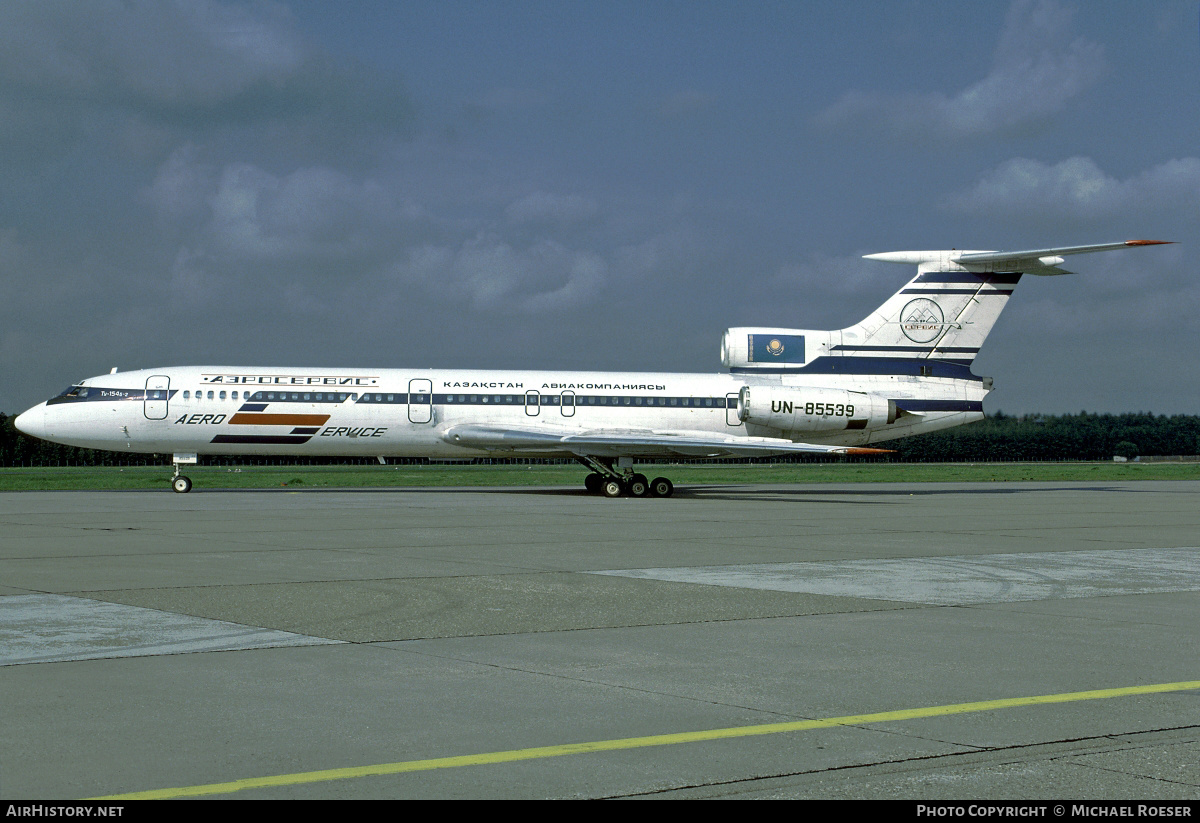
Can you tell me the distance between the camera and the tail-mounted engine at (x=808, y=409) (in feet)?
109

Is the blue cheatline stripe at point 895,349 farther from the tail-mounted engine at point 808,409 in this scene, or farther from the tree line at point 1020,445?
the tree line at point 1020,445

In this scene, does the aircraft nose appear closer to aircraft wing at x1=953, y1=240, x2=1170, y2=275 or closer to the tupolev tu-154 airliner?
the tupolev tu-154 airliner

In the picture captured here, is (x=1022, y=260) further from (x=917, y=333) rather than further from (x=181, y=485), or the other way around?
(x=181, y=485)

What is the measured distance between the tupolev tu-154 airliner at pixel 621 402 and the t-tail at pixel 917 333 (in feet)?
0.14

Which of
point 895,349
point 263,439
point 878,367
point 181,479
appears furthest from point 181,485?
point 895,349

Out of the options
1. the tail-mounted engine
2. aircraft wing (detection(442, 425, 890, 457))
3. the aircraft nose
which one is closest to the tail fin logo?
the tail-mounted engine

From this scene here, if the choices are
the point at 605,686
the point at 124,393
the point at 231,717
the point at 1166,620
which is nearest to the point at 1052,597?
the point at 1166,620

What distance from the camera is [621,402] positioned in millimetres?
33562

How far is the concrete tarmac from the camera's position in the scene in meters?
5.28

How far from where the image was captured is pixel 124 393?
31.6 metres

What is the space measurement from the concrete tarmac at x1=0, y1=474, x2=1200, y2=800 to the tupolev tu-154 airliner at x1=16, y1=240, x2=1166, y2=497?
1483 cm
